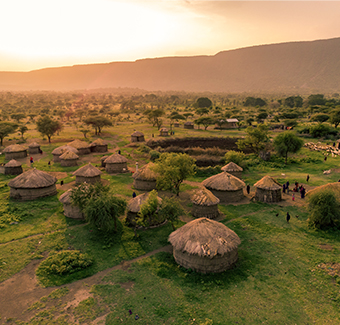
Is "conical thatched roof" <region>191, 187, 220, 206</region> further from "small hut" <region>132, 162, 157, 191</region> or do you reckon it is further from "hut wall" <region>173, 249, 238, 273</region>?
"small hut" <region>132, 162, 157, 191</region>

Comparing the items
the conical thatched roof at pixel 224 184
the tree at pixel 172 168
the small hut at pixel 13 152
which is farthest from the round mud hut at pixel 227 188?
the small hut at pixel 13 152

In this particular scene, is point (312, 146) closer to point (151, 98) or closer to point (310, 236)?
point (310, 236)

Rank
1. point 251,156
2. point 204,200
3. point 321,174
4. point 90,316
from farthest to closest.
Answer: point 251,156, point 321,174, point 204,200, point 90,316

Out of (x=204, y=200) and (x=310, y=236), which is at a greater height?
(x=204, y=200)

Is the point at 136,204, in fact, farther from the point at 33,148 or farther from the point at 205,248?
the point at 33,148

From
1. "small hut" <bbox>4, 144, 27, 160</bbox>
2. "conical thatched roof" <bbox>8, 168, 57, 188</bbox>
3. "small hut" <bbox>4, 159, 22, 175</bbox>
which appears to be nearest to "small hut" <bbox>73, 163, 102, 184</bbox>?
"conical thatched roof" <bbox>8, 168, 57, 188</bbox>

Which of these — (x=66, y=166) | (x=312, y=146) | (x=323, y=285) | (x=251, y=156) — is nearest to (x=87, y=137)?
(x=66, y=166)

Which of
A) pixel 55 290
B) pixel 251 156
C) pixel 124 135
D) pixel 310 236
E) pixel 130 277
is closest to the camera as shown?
pixel 55 290

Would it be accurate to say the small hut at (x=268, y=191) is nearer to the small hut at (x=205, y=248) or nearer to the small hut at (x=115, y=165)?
the small hut at (x=205, y=248)

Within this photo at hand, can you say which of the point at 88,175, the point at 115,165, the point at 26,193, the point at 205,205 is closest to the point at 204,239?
the point at 205,205

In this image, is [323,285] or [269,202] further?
[269,202]
